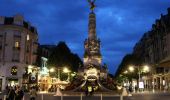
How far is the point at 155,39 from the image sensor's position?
337 ft

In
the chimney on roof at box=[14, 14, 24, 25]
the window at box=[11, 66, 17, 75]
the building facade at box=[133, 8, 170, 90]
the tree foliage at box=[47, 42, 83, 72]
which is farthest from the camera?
the tree foliage at box=[47, 42, 83, 72]

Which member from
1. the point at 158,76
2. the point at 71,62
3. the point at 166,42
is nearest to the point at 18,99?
the point at 166,42

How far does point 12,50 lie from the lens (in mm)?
81062

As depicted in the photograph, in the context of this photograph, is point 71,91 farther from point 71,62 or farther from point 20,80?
point 71,62

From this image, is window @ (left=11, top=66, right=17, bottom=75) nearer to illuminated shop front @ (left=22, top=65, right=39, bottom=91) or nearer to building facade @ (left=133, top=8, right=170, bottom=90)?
illuminated shop front @ (left=22, top=65, right=39, bottom=91)

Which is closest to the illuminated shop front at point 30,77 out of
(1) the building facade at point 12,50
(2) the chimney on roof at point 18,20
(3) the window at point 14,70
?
(1) the building facade at point 12,50

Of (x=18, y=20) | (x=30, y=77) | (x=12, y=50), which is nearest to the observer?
(x=12, y=50)

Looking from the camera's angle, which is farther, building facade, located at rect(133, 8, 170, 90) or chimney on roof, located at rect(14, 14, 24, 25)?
building facade, located at rect(133, 8, 170, 90)

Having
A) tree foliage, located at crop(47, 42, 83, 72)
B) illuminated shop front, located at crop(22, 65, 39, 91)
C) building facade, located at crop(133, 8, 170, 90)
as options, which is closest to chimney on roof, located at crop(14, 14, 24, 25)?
illuminated shop front, located at crop(22, 65, 39, 91)

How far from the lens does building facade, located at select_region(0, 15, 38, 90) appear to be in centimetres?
8025

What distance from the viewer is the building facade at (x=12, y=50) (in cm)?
8025

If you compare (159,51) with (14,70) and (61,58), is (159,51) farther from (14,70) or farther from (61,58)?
(14,70)

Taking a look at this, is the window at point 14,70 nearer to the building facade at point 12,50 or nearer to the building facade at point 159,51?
the building facade at point 12,50

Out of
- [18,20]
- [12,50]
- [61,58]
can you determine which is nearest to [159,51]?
[61,58]
